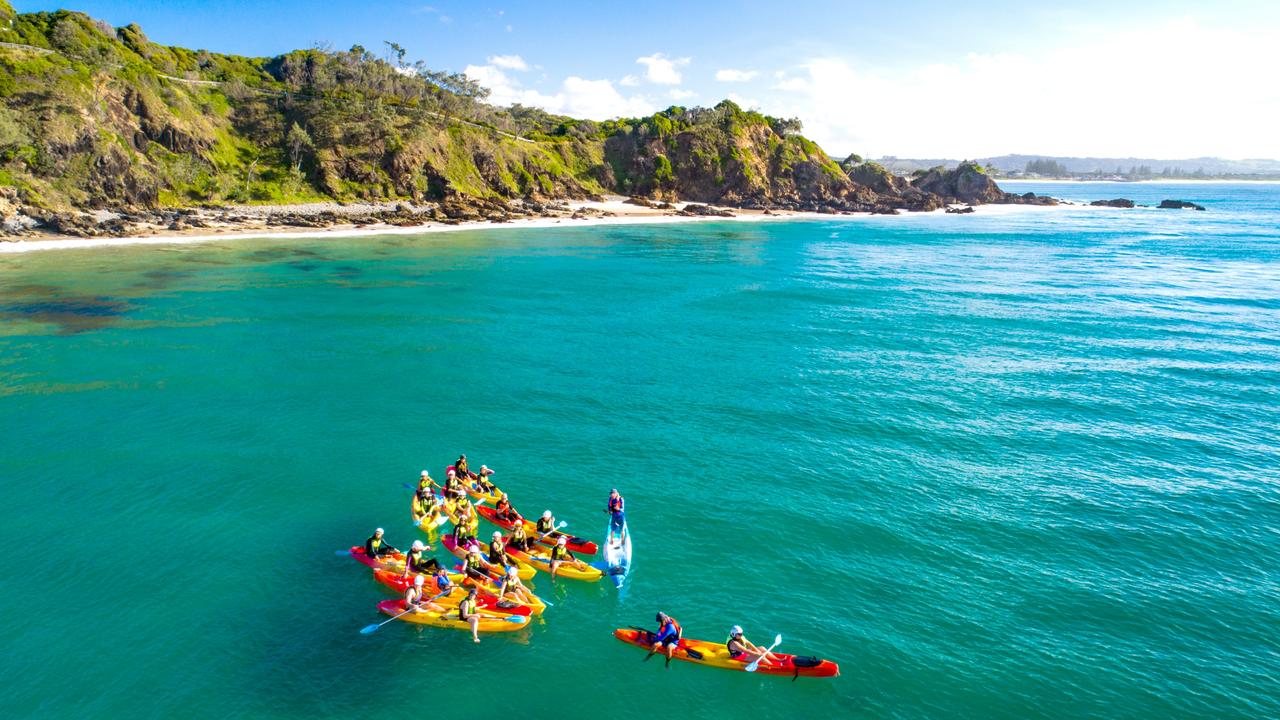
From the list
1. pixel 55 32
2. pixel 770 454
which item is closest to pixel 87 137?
pixel 55 32

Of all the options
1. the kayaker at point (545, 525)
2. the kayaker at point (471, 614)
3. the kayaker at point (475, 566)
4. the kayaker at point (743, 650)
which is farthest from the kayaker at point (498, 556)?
the kayaker at point (743, 650)

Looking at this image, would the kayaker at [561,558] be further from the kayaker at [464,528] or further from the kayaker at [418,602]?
the kayaker at [418,602]

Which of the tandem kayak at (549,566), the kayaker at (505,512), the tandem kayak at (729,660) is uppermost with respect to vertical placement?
the kayaker at (505,512)

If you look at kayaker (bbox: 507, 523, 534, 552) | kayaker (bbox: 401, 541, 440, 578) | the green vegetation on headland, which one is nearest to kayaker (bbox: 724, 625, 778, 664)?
kayaker (bbox: 507, 523, 534, 552)

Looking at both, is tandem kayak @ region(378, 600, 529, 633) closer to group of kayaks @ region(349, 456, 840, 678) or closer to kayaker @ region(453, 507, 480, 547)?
group of kayaks @ region(349, 456, 840, 678)

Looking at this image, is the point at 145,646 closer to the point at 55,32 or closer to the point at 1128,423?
the point at 1128,423

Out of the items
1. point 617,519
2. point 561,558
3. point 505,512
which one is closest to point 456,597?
point 561,558
